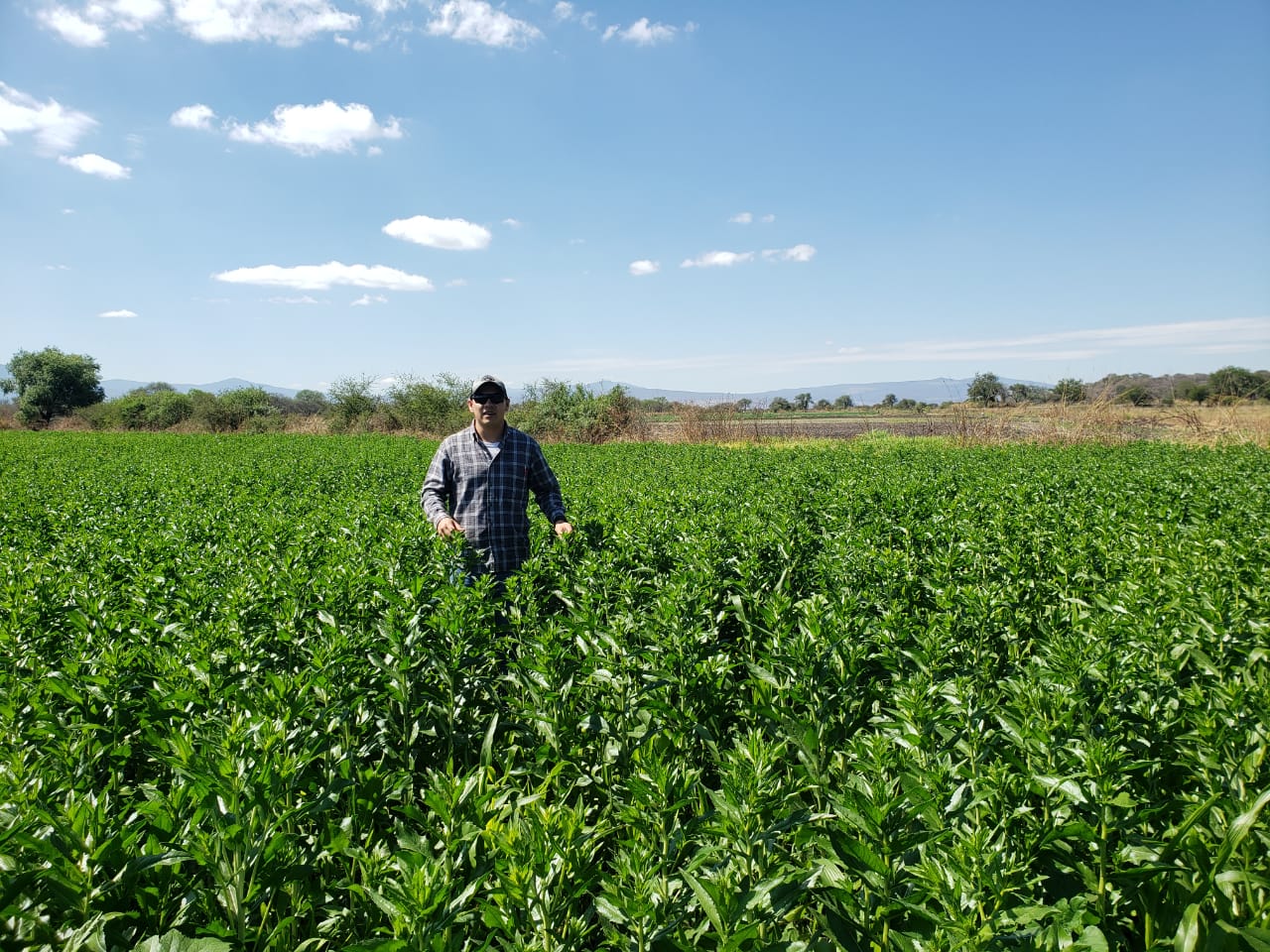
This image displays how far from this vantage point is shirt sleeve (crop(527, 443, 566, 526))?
227 inches

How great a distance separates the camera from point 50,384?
209ft

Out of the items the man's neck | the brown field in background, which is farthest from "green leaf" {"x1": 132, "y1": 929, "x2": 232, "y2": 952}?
the brown field in background

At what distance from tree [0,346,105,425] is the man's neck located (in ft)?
259

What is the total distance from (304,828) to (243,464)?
1888 cm

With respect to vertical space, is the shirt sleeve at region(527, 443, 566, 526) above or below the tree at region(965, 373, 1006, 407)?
below

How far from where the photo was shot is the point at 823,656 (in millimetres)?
3457

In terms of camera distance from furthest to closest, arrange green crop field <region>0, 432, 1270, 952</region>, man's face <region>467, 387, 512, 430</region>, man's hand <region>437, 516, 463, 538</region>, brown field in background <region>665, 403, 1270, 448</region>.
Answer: brown field in background <region>665, 403, 1270, 448</region> → man's face <region>467, 387, 512, 430</region> → man's hand <region>437, 516, 463, 538</region> → green crop field <region>0, 432, 1270, 952</region>

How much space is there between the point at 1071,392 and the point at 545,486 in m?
34.3

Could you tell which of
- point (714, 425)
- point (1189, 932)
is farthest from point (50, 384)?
point (1189, 932)

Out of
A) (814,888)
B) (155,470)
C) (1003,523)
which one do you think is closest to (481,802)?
(814,888)

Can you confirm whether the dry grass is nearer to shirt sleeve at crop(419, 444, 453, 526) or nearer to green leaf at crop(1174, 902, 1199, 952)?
shirt sleeve at crop(419, 444, 453, 526)

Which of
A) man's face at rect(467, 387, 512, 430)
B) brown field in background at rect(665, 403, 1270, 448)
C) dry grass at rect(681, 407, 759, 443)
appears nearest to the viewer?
man's face at rect(467, 387, 512, 430)

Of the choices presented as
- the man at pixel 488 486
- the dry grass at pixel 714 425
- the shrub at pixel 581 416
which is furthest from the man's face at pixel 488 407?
the shrub at pixel 581 416

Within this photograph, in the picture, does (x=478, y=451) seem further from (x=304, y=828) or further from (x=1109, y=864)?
(x=1109, y=864)
